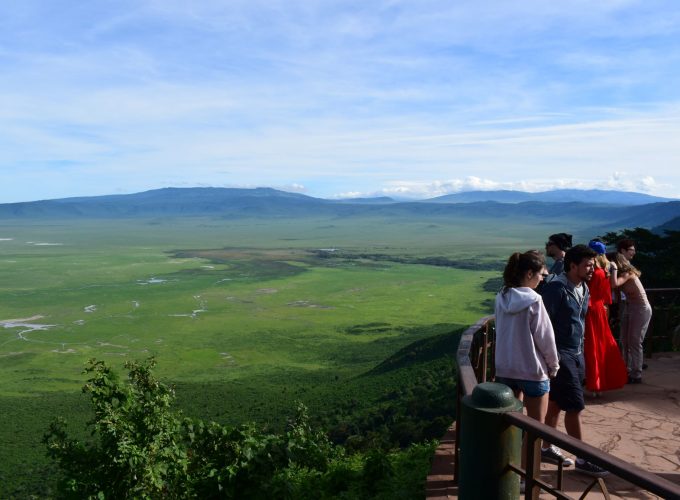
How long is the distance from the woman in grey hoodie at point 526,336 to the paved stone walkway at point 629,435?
80cm

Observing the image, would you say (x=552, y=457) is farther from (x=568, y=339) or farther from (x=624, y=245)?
(x=624, y=245)

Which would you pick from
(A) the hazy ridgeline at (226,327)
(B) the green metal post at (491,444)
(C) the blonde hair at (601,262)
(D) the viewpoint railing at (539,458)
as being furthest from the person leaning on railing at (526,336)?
(A) the hazy ridgeline at (226,327)

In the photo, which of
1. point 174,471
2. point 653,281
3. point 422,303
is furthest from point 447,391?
point 422,303

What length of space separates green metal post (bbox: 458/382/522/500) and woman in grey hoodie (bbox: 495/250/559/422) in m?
1.13

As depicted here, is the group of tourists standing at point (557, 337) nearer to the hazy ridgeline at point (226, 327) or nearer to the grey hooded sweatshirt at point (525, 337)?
the grey hooded sweatshirt at point (525, 337)

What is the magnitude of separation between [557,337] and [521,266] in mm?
925

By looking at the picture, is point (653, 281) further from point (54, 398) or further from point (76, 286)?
point (76, 286)

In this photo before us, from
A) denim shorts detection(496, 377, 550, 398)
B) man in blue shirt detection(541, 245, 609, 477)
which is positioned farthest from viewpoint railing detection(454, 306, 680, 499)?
man in blue shirt detection(541, 245, 609, 477)

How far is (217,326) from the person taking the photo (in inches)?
3012

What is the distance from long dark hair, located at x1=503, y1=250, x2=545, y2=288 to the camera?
4.46 meters

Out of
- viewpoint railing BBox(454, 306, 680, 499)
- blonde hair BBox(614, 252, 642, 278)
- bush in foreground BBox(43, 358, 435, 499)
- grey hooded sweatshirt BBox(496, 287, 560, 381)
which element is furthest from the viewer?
Answer: bush in foreground BBox(43, 358, 435, 499)

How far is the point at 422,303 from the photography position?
3627 inches

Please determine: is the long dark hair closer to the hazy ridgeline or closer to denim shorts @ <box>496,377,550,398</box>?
denim shorts @ <box>496,377,550,398</box>

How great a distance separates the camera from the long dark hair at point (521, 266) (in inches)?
176
